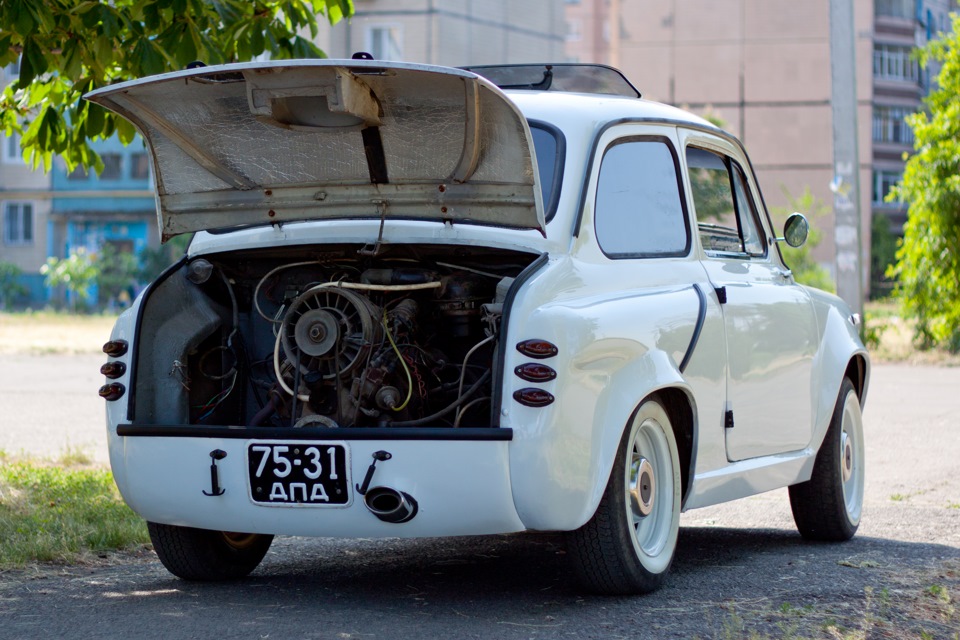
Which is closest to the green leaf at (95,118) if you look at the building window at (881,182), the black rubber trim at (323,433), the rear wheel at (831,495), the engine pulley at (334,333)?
the engine pulley at (334,333)

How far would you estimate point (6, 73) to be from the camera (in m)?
47.2

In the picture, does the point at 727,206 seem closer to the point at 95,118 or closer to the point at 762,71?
the point at 95,118

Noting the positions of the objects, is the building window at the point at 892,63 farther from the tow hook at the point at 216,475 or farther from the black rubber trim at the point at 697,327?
the tow hook at the point at 216,475

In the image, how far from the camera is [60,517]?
23.7 feet

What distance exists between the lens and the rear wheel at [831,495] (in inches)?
274

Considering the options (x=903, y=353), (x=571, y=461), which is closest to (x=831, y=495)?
(x=571, y=461)

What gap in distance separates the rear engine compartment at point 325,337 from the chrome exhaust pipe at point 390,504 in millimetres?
477

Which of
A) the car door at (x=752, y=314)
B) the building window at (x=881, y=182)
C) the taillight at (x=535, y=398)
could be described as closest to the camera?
the taillight at (x=535, y=398)

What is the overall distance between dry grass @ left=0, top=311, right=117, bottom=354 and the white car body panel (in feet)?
55.8

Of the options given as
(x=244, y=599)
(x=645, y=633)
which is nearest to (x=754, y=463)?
(x=645, y=633)

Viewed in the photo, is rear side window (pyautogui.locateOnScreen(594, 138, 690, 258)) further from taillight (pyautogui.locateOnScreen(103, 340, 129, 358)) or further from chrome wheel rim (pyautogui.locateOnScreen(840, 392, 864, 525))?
taillight (pyautogui.locateOnScreen(103, 340, 129, 358))

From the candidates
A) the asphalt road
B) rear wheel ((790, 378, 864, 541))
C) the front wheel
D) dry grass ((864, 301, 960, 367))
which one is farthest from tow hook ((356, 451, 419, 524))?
dry grass ((864, 301, 960, 367))

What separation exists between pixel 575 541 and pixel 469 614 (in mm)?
454

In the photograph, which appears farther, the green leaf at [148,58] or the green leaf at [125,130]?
the green leaf at [125,130]
